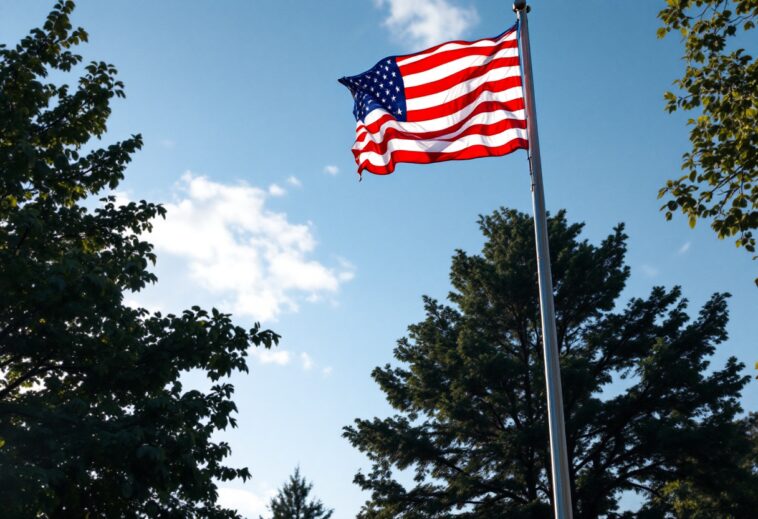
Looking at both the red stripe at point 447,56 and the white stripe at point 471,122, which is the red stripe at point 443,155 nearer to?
the white stripe at point 471,122

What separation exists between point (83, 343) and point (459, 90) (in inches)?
264

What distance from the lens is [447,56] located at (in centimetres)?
1148

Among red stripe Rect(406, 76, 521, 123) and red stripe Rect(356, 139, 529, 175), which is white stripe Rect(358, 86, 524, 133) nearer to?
red stripe Rect(406, 76, 521, 123)

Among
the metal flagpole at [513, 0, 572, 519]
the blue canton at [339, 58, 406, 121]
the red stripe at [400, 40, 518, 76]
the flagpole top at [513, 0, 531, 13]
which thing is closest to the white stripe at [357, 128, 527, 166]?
the metal flagpole at [513, 0, 572, 519]

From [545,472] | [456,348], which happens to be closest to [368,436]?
[456,348]

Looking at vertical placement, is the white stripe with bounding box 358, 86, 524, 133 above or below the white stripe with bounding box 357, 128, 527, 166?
above

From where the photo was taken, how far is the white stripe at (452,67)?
433 inches

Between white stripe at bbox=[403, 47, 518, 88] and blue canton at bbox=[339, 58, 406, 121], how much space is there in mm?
209

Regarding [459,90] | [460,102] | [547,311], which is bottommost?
[547,311]

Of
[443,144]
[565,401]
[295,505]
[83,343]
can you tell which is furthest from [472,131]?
[295,505]

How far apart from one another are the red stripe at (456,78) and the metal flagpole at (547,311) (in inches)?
15.4

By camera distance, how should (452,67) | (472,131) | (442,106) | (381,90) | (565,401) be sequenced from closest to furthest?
(472,131) → (442,106) → (452,67) → (381,90) → (565,401)

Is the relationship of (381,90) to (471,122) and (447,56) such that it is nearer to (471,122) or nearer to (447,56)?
(447,56)

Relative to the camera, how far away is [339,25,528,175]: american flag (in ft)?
35.0
